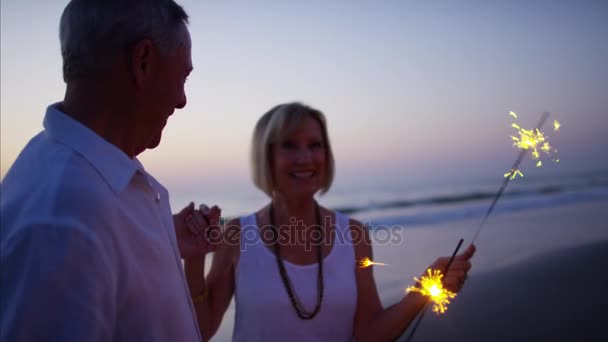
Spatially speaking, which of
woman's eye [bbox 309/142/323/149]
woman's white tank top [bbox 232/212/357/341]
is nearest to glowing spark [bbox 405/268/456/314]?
woman's white tank top [bbox 232/212/357/341]

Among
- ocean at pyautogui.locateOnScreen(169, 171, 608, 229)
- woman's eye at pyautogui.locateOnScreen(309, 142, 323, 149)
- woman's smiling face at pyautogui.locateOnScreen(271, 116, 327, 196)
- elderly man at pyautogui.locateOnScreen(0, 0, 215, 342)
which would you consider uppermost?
ocean at pyautogui.locateOnScreen(169, 171, 608, 229)

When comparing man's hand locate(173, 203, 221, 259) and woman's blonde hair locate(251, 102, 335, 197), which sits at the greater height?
woman's blonde hair locate(251, 102, 335, 197)

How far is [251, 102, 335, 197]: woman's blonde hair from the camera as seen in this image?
3.53 m

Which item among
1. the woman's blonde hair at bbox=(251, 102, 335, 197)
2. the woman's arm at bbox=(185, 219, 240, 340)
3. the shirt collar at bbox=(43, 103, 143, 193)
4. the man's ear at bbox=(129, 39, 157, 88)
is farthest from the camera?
the woman's blonde hair at bbox=(251, 102, 335, 197)

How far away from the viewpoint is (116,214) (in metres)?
1.39

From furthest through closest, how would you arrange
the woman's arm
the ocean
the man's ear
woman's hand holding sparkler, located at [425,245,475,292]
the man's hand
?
1. the ocean
2. the woman's arm
3. woman's hand holding sparkler, located at [425,245,475,292]
4. the man's hand
5. the man's ear

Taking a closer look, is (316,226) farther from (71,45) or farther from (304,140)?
(71,45)

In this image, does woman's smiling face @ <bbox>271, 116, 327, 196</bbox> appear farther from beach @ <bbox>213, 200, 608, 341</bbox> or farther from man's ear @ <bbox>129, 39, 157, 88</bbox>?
beach @ <bbox>213, 200, 608, 341</bbox>

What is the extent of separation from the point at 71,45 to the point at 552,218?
1445 centimetres

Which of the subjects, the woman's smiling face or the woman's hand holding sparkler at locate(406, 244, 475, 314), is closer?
the woman's hand holding sparkler at locate(406, 244, 475, 314)

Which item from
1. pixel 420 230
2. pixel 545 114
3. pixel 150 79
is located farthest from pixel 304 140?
pixel 420 230

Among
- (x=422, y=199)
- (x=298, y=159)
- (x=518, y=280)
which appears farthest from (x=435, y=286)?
(x=422, y=199)

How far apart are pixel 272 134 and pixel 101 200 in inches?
91.0

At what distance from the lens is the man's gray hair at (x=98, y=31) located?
1455 mm
